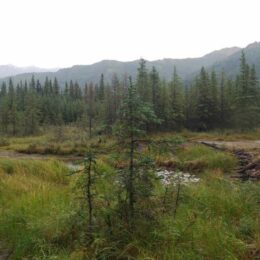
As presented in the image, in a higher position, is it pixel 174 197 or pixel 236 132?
pixel 174 197

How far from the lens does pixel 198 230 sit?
5.06 m

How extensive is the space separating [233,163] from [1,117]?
185 feet

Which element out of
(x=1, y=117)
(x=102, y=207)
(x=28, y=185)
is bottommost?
(x=1, y=117)


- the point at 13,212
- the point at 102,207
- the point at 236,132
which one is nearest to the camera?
the point at 102,207

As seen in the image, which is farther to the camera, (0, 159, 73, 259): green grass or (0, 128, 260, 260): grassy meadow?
(0, 159, 73, 259): green grass

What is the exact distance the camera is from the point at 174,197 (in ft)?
22.0

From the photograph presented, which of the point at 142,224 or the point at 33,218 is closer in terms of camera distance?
the point at 142,224

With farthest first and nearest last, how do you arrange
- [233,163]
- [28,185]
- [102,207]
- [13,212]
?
[233,163] → [28,185] → [13,212] → [102,207]

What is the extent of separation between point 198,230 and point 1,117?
6614 cm

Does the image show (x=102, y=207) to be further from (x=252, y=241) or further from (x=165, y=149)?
(x=252, y=241)

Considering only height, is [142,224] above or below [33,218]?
above

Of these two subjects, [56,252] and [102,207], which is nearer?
[56,252]

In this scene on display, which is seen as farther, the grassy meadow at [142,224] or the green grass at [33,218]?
the green grass at [33,218]

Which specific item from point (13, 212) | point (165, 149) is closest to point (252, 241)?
point (165, 149)
